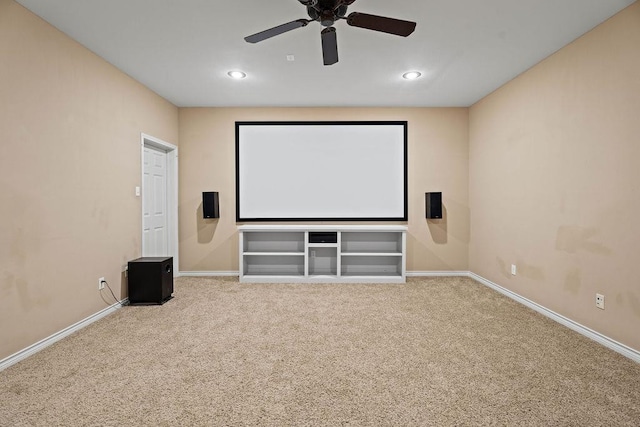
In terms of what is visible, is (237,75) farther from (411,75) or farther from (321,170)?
(411,75)

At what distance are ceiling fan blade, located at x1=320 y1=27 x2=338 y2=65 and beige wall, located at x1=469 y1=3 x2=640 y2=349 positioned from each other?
222 cm

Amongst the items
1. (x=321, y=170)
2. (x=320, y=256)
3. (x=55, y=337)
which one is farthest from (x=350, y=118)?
(x=55, y=337)

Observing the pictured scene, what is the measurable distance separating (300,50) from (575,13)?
2268 millimetres

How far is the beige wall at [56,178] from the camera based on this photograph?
229cm

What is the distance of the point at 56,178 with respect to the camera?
2.68 metres

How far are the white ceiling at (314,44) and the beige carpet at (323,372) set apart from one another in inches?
104

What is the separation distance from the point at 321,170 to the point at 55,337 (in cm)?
364

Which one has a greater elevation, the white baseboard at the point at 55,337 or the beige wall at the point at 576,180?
the beige wall at the point at 576,180

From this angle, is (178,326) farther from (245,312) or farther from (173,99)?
(173,99)

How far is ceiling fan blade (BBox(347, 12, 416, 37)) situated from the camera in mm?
2023

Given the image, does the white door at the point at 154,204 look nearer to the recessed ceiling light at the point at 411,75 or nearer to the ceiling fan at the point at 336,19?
the ceiling fan at the point at 336,19

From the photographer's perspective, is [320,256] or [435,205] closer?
[435,205]

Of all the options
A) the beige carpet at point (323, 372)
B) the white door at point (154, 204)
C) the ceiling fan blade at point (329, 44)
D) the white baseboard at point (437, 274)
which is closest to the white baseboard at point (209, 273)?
the white door at point (154, 204)

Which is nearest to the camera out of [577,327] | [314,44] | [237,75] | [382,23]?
[382,23]
